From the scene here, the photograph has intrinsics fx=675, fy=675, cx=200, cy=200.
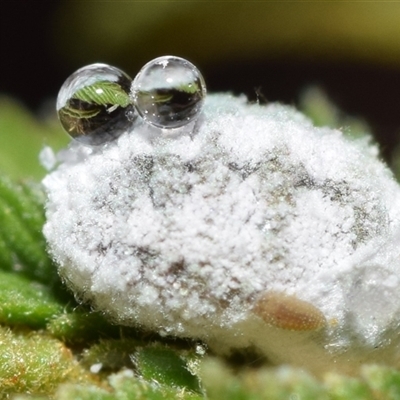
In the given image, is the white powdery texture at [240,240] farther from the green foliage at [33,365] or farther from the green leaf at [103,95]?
the green foliage at [33,365]

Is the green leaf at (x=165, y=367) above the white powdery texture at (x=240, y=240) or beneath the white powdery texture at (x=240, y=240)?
beneath

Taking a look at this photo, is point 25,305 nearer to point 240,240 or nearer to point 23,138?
point 240,240

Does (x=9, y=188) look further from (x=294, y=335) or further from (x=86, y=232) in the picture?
(x=294, y=335)

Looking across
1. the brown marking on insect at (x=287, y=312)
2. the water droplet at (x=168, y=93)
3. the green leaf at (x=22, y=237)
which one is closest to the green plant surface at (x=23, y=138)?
the green leaf at (x=22, y=237)

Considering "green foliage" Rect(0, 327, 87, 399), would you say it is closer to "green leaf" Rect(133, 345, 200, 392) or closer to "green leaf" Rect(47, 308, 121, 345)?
"green leaf" Rect(47, 308, 121, 345)

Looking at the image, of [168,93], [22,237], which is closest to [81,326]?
[22,237]
